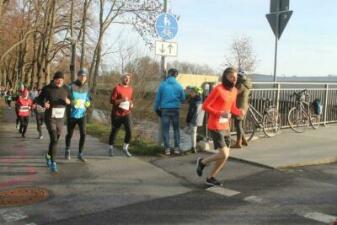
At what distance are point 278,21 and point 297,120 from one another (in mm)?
2913

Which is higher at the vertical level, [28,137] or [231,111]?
[231,111]

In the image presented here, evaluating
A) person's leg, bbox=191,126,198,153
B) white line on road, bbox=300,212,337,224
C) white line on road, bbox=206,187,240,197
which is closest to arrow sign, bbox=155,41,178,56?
person's leg, bbox=191,126,198,153

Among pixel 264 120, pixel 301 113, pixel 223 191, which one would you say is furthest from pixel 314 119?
pixel 223 191

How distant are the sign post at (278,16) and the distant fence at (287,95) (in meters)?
1.29

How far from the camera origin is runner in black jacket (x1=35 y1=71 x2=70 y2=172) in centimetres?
965

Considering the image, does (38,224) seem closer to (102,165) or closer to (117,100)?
(102,165)

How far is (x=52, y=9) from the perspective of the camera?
3656 cm

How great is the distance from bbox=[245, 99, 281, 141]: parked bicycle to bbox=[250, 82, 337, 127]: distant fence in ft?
0.74

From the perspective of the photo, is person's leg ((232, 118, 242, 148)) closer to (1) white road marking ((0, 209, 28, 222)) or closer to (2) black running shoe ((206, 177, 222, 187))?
(2) black running shoe ((206, 177, 222, 187))

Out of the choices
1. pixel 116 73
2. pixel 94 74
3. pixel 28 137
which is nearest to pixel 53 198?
pixel 28 137

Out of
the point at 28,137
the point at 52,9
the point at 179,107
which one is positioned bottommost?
the point at 28,137

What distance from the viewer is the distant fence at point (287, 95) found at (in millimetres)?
13353

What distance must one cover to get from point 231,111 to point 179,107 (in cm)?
302

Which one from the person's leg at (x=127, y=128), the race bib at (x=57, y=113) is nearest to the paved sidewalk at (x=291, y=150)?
the person's leg at (x=127, y=128)
